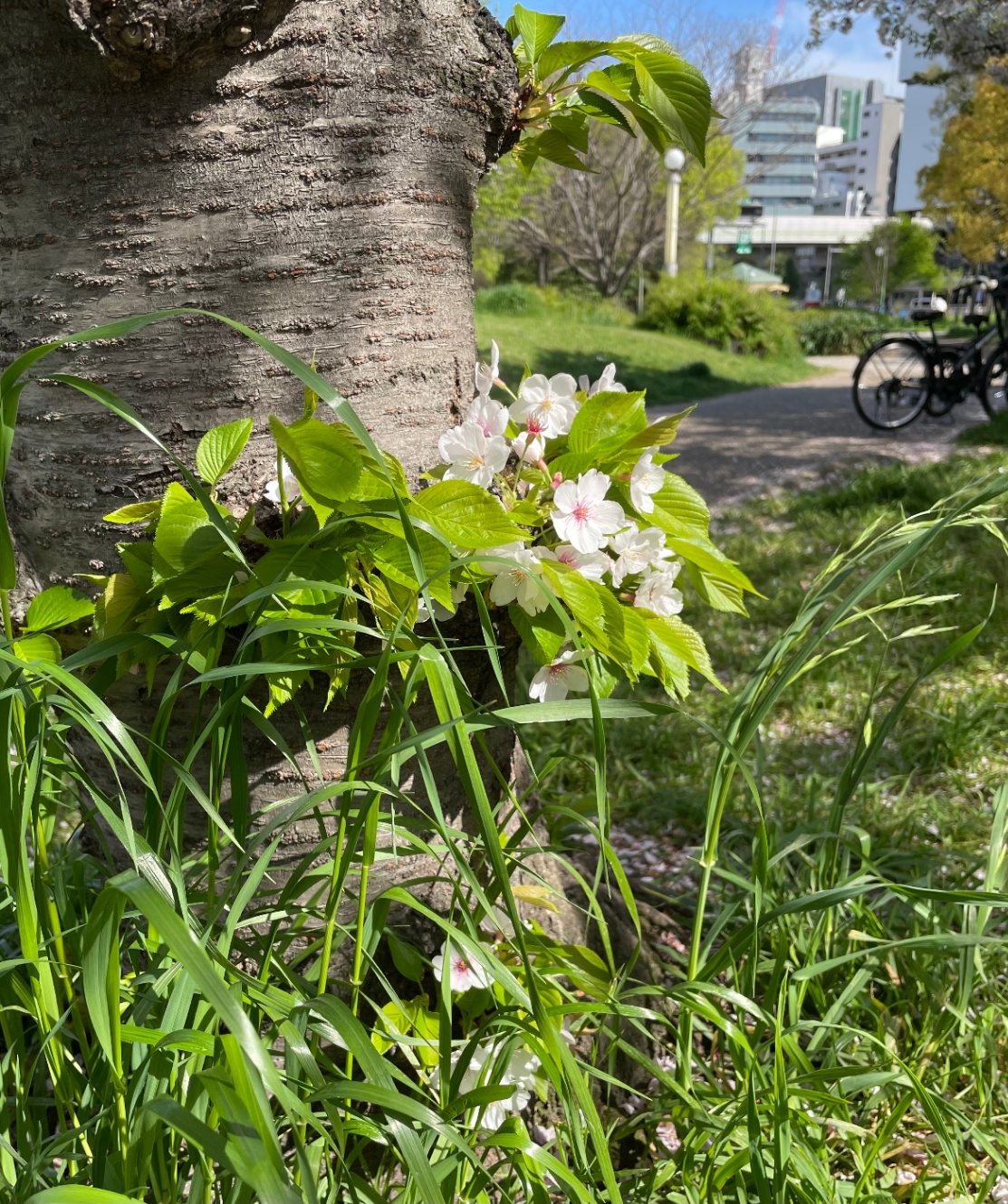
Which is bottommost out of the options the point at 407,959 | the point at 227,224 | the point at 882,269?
the point at 407,959

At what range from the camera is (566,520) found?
1.03m

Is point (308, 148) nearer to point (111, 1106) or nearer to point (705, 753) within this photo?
point (111, 1106)

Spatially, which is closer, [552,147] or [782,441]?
[552,147]

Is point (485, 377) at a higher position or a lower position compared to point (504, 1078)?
higher

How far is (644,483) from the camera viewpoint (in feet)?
3.68

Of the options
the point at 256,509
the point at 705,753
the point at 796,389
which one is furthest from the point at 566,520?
the point at 796,389

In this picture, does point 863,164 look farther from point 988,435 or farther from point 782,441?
point 988,435

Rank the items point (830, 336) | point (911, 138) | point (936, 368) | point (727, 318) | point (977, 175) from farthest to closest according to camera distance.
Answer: point (911, 138), point (830, 336), point (727, 318), point (936, 368), point (977, 175)

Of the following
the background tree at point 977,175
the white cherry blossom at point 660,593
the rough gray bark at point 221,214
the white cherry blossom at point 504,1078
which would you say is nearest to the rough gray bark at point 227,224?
the rough gray bark at point 221,214

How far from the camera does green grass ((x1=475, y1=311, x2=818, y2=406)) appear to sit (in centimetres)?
1252

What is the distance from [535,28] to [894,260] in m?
47.5

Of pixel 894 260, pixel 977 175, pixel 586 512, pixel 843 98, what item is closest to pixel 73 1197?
pixel 586 512

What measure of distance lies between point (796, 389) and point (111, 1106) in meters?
13.8

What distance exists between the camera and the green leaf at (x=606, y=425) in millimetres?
1077
